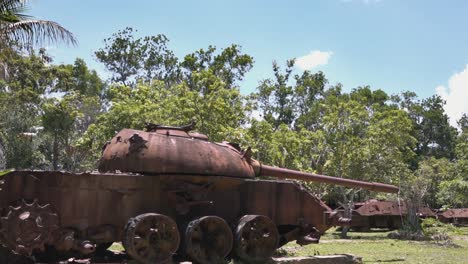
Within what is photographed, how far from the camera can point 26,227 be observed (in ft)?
28.7

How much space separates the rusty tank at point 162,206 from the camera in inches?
359

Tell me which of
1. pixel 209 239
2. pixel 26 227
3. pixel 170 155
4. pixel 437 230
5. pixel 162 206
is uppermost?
pixel 170 155

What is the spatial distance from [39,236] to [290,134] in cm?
1967

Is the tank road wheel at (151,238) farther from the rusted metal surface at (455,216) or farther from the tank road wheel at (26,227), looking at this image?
the rusted metal surface at (455,216)

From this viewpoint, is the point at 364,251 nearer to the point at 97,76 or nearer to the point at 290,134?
the point at 290,134

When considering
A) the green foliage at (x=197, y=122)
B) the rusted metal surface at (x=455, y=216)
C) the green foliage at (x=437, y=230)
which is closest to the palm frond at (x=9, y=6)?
the green foliage at (x=197, y=122)

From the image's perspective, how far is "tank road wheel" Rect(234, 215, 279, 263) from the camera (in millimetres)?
11195

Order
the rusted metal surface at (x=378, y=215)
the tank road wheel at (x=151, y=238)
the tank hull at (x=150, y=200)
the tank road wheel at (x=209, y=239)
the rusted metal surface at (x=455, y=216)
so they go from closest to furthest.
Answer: the tank hull at (x=150, y=200), the tank road wheel at (x=151, y=238), the tank road wheel at (x=209, y=239), the rusted metal surface at (x=378, y=215), the rusted metal surface at (x=455, y=216)

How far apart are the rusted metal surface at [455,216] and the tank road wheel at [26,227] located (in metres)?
30.8

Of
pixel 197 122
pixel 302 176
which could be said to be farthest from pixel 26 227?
pixel 197 122

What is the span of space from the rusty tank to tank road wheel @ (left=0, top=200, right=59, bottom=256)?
2 centimetres

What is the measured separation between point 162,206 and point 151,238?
37.3 inches

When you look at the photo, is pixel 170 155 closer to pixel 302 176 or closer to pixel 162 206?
pixel 162 206

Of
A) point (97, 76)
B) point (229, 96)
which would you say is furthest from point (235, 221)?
point (97, 76)
